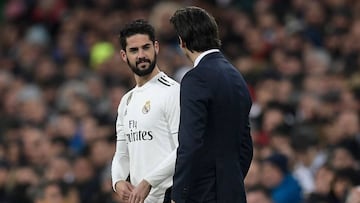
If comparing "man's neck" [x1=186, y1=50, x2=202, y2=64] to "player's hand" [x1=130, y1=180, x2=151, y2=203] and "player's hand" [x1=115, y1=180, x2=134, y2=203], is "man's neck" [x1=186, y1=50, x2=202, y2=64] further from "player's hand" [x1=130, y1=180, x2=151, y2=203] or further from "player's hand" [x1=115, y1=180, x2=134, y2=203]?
"player's hand" [x1=115, y1=180, x2=134, y2=203]

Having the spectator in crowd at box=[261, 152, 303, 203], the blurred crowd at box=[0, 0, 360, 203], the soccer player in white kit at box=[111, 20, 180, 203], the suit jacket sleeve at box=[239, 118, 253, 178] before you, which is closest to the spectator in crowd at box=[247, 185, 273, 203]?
the blurred crowd at box=[0, 0, 360, 203]

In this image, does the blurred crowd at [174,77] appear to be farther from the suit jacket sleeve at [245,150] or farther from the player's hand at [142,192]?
the player's hand at [142,192]

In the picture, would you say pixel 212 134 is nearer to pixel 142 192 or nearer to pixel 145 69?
pixel 142 192

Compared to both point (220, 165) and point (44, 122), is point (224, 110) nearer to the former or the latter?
point (220, 165)

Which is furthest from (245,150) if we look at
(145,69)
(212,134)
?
(145,69)

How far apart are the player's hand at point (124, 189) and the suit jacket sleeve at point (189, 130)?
566mm

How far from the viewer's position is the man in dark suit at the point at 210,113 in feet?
22.7

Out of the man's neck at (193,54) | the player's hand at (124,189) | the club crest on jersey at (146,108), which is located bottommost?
the player's hand at (124,189)

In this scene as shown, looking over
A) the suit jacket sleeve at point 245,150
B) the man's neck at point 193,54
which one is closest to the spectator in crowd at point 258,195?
the suit jacket sleeve at point 245,150

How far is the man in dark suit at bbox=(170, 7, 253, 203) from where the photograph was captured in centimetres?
693

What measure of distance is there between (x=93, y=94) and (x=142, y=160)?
889 cm

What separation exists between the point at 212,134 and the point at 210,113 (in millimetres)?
133

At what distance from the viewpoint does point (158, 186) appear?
7.29 meters

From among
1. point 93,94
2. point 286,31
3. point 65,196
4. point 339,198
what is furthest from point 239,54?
point 339,198
